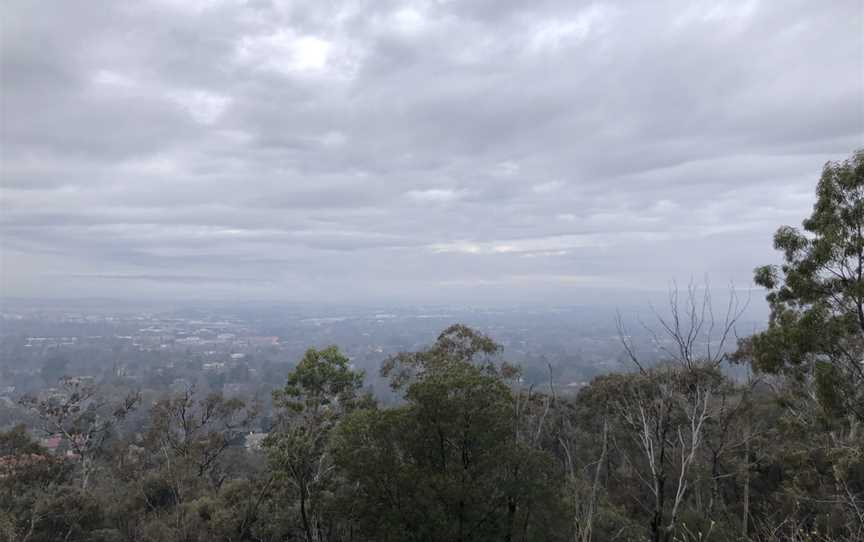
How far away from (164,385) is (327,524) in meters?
75.6

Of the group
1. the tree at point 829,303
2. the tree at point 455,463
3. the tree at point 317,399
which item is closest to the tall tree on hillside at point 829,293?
the tree at point 829,303

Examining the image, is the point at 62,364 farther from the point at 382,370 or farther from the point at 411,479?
the point at 411,479

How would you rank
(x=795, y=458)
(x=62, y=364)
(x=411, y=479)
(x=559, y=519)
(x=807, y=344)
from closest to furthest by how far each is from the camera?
(x=807, y=344) → (x=411, y=479) → (x=559, y=519) → (x=795, y=458) → (x=62, y=364)

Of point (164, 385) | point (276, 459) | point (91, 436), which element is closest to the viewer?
point (276, 459)

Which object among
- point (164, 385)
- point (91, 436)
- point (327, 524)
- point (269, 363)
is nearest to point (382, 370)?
point (327, 524)

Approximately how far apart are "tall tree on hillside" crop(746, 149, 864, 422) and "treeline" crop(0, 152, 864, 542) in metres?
0.03

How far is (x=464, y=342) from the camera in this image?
1911cm

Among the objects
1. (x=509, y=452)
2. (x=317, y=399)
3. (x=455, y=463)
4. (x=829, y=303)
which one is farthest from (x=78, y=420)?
(x=829, y=303)

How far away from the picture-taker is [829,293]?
852 cm

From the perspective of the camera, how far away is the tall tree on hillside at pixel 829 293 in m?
8.04

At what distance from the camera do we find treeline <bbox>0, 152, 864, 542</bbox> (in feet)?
27.7

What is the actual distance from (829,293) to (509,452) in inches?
254

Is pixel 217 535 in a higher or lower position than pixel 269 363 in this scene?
higher

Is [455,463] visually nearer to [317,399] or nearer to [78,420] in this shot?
[317,399]
